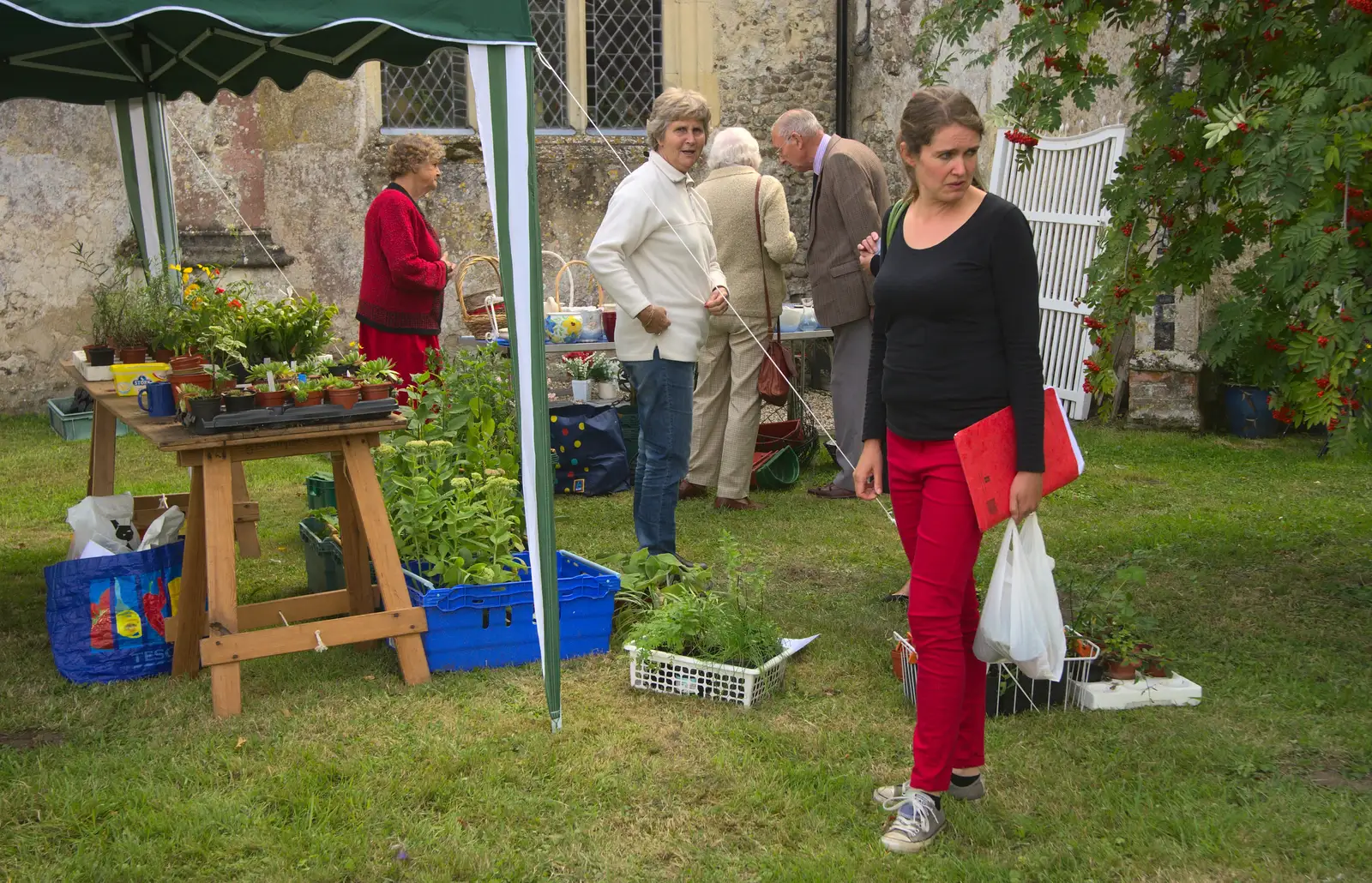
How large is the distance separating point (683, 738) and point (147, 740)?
149cm

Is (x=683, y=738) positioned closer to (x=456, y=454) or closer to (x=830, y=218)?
(x=456, y=454)

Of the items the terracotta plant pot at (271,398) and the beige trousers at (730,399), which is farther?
the beige trousers at (730,399)

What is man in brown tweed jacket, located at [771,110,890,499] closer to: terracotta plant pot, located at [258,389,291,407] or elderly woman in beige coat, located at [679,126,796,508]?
elderly woman in beige coat, located at [679,126,796,508]

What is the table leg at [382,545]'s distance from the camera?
394cm

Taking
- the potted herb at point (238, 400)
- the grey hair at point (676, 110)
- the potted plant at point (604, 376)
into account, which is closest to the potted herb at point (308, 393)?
the potted herb at point (238, 400)

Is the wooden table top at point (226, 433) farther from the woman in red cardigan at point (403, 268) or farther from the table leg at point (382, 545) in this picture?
Result: the woman in red cardigan at point (403, 268)

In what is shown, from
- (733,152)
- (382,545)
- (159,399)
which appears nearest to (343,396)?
(382,545)

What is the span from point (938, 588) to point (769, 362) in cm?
356

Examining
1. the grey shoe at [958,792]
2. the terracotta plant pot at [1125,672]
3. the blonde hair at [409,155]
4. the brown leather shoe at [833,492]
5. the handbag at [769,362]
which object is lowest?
the brown leather shoe at [833,492]

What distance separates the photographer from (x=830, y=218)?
605 centimetres

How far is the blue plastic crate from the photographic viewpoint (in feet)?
13.2

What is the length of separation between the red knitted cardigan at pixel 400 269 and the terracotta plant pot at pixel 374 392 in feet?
6.40

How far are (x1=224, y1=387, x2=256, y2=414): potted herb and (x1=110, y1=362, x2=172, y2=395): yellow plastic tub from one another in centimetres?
75

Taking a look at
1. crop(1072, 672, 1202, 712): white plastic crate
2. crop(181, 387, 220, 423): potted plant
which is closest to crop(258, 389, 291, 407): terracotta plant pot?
crop(181, 387, 220, 423): potted plant
